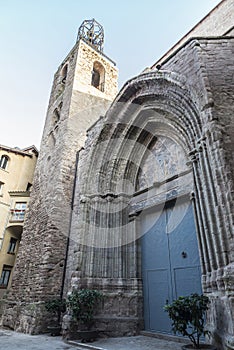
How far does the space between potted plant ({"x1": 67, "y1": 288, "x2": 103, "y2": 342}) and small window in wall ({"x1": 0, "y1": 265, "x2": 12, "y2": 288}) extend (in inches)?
323

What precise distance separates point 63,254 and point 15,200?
Result: 6814 millimetres

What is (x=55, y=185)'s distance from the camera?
8523 millimetres

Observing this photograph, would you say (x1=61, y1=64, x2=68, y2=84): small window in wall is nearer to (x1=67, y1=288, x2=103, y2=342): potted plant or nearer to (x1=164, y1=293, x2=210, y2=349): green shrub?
(x1=67, y1=288, x2=103, y2=342): potted plant

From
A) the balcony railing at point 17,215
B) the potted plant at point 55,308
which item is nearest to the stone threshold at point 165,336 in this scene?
the potted plant at point 55,308

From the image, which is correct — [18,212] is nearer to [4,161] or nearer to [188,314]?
[4,161]

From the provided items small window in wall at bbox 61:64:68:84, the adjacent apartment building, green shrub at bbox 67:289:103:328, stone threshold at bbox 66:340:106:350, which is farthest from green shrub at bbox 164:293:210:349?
small window in wall at bbox 61:64:68:84

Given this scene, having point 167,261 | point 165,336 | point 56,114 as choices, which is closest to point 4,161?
point 56,114

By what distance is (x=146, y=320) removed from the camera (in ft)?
17.4

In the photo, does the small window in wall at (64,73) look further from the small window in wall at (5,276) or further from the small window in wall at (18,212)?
the small window in wall at (5,276)

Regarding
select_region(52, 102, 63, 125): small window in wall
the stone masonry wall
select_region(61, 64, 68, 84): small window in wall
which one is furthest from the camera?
select_region(61, 64, 68, 84): small window in wall

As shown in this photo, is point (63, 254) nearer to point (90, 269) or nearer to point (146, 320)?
point (90, 269)

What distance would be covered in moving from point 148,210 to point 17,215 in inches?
344

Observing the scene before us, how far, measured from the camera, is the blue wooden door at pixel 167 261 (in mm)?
4809

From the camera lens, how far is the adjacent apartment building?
12.0 meters
